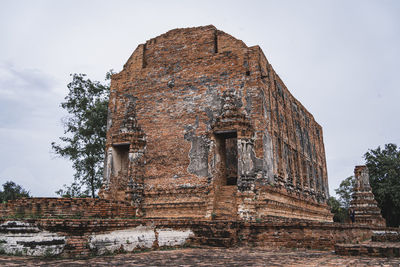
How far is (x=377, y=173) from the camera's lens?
27.0 m

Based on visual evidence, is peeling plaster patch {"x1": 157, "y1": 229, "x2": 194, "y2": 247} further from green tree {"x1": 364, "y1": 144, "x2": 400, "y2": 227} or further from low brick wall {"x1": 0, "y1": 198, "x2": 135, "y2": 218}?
green tree {"x1": 364, "y1": 144, "x2": 400, "y2": 227}

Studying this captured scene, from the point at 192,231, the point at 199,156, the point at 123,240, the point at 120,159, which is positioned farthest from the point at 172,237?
the point at 120,159

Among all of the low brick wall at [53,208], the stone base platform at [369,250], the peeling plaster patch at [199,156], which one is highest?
the peeling plaster patch at [199,156]

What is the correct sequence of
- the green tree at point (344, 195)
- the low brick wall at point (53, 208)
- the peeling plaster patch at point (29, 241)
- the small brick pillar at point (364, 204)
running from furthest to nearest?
the green tree at point (344, 195) → the small brick pillar at point (364, 204) → the low brick wall at point (53, 208) → the peeling plaster patch at point (29, 241)

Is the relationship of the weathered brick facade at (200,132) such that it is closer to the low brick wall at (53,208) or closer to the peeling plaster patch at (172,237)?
Result: the peeling plaster patch at (172,237)

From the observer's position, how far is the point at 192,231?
793 centimetres

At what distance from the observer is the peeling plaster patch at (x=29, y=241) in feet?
18.9

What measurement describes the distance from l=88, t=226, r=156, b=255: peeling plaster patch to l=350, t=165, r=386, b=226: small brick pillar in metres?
12.3

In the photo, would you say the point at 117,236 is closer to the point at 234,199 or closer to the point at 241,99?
the point at 234,199

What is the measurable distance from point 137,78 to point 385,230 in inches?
457

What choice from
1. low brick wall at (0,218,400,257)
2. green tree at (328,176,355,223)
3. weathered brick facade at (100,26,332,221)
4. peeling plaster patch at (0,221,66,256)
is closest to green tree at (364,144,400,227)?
green tree at (328,176,355,223)

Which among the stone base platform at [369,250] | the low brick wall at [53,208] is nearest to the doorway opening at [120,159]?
the low brick wall at [53,208]

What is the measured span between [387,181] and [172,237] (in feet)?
74.9

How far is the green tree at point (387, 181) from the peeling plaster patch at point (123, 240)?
22123 mm
